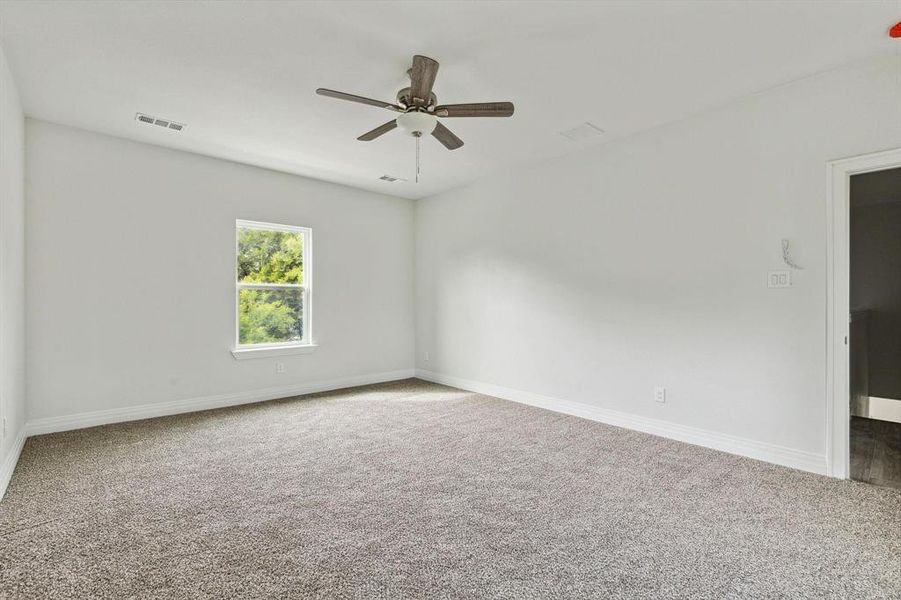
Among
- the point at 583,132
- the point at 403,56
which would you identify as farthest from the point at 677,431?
the point at 403,56

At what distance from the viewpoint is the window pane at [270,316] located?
16.1 feet

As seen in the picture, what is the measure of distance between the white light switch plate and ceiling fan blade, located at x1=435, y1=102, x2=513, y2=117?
2179mm

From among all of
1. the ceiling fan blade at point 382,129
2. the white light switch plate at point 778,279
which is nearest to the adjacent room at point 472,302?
the white light switch plate at point 778,279

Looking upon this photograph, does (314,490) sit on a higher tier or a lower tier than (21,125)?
lower

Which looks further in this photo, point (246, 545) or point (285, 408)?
point (285, 408)

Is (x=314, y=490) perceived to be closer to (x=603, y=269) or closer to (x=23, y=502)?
(x=23, y=502)

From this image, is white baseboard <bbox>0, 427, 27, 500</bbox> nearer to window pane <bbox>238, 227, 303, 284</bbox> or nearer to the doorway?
window pane <bbox>238, 227, 303, 284</bbox>

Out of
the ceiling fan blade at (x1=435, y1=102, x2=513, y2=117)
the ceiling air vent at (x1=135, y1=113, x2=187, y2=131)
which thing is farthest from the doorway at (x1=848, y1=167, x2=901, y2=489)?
the ceiling air vent at (x1=135, y1=113, x2=187, y2=131)

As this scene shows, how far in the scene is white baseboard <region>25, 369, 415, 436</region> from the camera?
3.75 meters

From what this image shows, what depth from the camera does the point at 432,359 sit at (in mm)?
6152

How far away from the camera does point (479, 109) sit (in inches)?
107

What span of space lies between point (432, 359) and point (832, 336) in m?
4.31

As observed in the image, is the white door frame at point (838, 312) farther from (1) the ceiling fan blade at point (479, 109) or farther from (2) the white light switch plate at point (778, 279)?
(1) the ceiling fan blade at point (479, 109)

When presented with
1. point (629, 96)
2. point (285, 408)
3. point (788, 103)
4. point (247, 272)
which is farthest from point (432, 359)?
point (788, 103)
